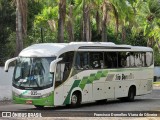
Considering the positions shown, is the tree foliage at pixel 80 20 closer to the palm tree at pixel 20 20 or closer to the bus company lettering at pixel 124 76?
the palm tree at pixel 20 20

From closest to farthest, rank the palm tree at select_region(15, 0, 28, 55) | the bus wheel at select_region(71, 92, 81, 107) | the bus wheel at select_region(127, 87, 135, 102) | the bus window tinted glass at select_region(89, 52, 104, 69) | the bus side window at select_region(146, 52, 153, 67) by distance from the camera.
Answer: the bus wheel at select_region(71, 92, 81, 107), the bus window tinted glass at select_region(89, 52, 104, 69), the bus wheel at select_region(127, 87, 135, 102), the palm tree at select_region(15, 0, 28, 55), the bus side window at select_region(146, 52, 153, 67)

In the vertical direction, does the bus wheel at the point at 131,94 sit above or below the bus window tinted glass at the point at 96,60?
below

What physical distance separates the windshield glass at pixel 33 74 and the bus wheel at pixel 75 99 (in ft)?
5.90

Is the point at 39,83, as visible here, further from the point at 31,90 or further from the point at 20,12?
the point at 20,12

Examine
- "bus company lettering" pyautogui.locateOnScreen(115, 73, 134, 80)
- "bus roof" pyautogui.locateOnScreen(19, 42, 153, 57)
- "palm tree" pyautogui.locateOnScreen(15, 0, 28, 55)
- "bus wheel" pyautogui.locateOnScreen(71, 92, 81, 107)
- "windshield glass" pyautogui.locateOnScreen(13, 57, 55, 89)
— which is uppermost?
"palm tree" pyautogui.locateOnScreen(15, 0, 28, 55)

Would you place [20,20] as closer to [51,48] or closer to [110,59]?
[110,59]

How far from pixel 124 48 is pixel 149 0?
48268 millimetres

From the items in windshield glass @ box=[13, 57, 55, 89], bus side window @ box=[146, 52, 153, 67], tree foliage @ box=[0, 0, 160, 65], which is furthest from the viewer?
tree foliage @ box=[0, 0, 160, 65]

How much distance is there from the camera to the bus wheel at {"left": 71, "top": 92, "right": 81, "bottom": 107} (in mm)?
21484

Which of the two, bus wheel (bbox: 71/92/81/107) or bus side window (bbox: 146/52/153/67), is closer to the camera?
bus wheel (bbox: 71/92/81/107)

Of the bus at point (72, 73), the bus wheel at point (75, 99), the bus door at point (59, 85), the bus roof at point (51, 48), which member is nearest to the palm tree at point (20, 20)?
the bus at point (72, 73)

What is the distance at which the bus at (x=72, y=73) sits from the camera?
66.4 feet

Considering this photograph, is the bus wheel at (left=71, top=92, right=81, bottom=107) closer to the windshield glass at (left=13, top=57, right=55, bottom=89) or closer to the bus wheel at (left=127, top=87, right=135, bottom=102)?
the windshield glass at (left=13, top=57, right=55, bottom=89)

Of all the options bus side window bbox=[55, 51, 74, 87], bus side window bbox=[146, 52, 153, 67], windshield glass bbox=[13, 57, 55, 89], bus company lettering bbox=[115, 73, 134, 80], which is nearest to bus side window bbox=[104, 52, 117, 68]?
bus company lettering bbox=[115, 73, 134, 80]
